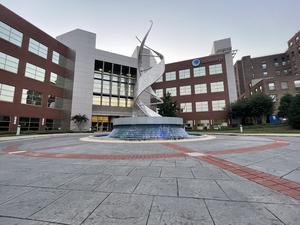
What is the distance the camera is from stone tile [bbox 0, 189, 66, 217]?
287 cm

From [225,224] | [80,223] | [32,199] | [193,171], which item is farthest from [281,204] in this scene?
[32,199]

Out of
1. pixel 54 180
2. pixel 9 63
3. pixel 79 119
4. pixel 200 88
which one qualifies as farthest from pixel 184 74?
pixel 54 180

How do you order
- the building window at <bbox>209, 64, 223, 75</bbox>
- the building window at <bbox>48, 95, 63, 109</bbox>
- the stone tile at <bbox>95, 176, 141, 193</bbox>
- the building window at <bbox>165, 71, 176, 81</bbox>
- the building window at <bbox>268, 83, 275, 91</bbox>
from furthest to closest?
1. the building window at <bbox>165, 71, 176, 81</bbox>
2. the building window at <bbox>268, 83, 275, 91</bbox>
3. the building window at <bbox>209, 64, 223, 75</bbox>
4. the building window at <bbox>48, 95, 63, 109</bbox>
5. the stone tile at <bbox>95, 176, 141, 193</bbox>

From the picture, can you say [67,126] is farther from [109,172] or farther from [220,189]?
[220,189]

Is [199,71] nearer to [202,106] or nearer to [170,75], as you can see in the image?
[170,75]

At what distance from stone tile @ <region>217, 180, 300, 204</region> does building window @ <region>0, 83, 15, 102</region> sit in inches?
1434

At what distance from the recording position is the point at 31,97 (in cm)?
3231

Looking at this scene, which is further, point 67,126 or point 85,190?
point 67,126

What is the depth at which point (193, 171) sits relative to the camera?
17.9 feet

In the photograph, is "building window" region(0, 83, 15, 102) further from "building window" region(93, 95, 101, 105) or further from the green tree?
the green tree

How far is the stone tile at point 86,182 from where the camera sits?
13.4 feet

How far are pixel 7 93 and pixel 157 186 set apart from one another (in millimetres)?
35703

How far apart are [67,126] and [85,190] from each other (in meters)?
41.0

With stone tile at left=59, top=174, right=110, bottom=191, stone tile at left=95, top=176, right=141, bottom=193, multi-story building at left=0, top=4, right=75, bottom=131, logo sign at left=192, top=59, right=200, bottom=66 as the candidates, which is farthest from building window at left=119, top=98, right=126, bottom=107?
stone tile at left=95, top=176, right=141, bottom=193
